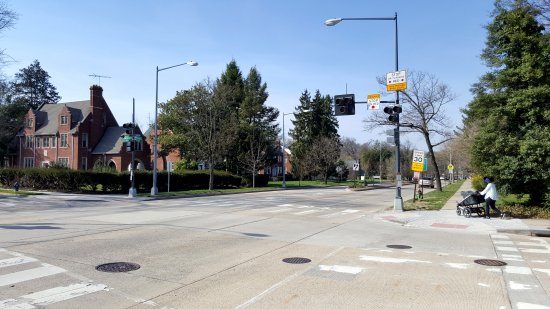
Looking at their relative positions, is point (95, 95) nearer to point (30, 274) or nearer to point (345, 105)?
point (345, 105)

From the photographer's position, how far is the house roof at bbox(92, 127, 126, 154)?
197 ft

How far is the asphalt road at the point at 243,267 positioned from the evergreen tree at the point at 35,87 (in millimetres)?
100871

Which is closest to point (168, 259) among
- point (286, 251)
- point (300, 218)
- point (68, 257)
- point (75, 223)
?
point (68, 257)

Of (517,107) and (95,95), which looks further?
(95,95)

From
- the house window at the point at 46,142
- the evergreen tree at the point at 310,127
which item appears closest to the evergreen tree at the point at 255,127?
the evergreen tree at the point at 310,127

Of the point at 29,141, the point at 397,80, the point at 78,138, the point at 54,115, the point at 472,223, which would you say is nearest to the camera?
the point at 472,223

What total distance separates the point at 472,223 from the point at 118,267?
12.4 meters

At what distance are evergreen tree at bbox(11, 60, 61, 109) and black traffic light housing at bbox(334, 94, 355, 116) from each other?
319 feet

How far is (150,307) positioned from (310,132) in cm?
7015

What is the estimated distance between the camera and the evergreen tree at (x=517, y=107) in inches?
674

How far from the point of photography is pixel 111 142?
61531 millimetres

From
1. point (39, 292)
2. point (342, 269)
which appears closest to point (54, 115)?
point (39, 292)

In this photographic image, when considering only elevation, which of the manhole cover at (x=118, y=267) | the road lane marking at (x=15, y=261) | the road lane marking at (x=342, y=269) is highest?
the road lane marking at (x=15, y=261)

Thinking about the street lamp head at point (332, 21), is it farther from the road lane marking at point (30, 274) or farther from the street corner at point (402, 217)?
the road lane marking at point (30, 274)
